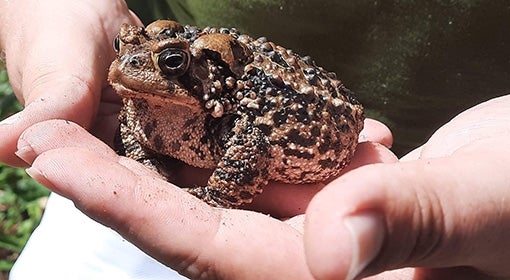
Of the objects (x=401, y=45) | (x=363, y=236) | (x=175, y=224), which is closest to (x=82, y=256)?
(x=175, y=224)

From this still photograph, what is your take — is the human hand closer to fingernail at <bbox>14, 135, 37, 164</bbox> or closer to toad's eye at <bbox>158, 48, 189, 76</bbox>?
fingernail at <bbox>14, 135, 37, 164</bbox>

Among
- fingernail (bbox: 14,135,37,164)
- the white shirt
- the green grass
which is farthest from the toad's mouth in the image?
the green grass

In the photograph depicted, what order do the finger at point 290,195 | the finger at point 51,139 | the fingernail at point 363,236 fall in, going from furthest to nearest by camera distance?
1. the finger at point 290,195
2. the finger at point 51,139
3. the fingernail at point 363,236

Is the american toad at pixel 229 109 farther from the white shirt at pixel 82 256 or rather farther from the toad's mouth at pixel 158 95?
the white shirt at pixel 82 256

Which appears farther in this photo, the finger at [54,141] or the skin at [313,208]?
the finger at [54,141]

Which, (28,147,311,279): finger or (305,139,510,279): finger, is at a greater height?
(305,139,510,279): finger

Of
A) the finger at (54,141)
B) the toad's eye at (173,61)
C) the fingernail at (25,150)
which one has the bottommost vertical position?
the fingernail at (25,150)

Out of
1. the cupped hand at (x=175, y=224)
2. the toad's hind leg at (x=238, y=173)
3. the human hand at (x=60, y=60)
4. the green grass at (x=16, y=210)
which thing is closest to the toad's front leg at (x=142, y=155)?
the human hand at (x=60, y=60)

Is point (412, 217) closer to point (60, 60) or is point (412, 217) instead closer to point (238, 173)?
point (238, 173)
